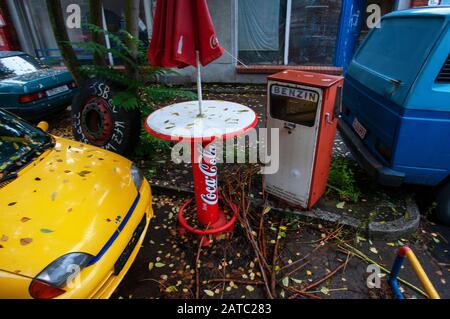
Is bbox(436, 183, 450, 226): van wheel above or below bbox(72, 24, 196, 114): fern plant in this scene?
below

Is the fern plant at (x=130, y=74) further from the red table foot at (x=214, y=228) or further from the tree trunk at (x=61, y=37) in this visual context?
the red table foot at (x=214, y=228)

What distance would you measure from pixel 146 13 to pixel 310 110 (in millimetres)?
6439

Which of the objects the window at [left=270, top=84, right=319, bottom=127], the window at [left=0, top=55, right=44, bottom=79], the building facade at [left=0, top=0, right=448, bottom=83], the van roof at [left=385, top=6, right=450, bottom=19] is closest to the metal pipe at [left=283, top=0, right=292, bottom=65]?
the building facade at [left=0, top=0, right=448, bottom=83]

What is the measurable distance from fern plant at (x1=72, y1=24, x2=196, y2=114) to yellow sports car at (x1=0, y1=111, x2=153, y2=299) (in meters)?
1.07

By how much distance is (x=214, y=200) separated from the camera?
2844 mm

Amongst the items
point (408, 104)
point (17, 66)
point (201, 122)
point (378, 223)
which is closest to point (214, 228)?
point (201, 122)

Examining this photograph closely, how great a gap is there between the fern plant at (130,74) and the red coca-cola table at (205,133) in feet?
2.98

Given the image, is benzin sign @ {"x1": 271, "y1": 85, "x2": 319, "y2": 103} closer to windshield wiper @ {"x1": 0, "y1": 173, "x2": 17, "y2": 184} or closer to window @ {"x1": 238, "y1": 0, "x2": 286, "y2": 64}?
windshield wiper @ {"x1": 0, "y1": 173, "x2": 17, "y2": 184}

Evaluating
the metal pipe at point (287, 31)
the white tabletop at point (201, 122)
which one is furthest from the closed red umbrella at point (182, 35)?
the metal pipe at point (287, 31)

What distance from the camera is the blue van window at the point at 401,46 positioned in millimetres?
2547

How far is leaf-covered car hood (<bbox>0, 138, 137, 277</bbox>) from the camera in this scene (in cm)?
180
